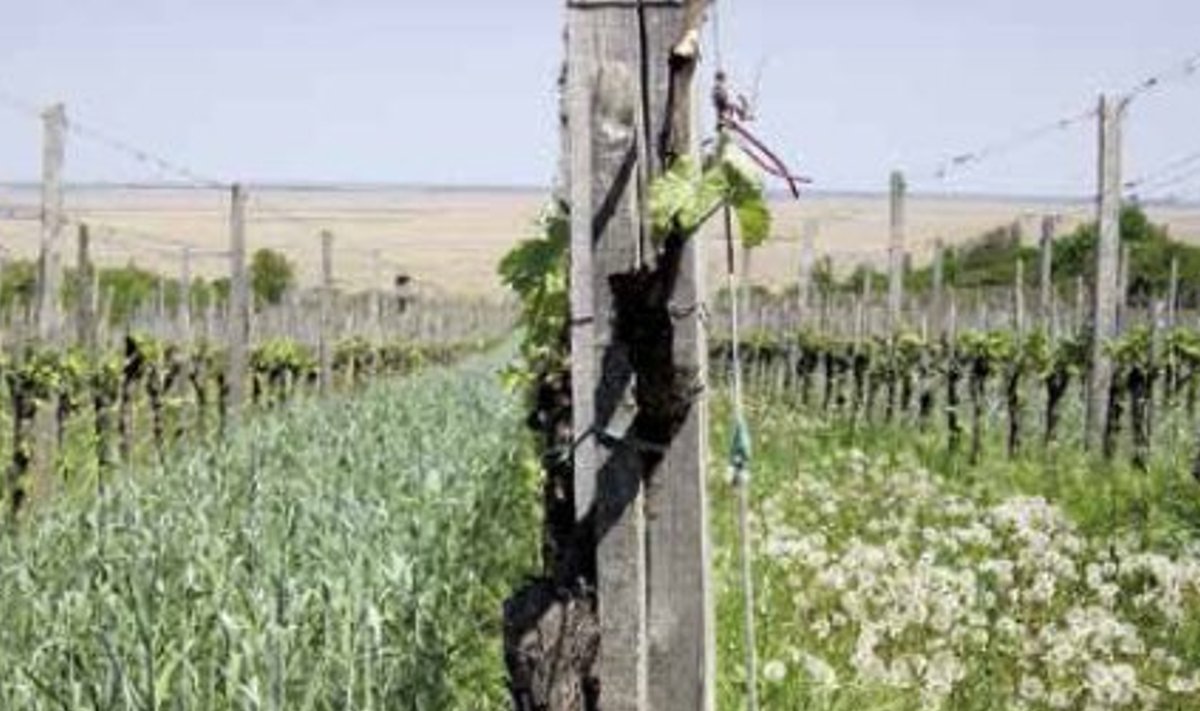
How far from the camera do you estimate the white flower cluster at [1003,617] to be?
5844mm

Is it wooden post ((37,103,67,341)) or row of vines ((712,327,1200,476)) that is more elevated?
wooden post ((37,103,67,341))

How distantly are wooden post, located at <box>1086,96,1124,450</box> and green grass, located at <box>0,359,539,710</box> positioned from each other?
7.80 m

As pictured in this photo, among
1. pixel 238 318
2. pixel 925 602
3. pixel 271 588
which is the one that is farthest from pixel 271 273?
pixel 271 588

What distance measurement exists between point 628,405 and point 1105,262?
13.6 meters

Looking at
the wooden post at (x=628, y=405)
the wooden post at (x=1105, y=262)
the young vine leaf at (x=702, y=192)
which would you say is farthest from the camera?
the wooden post at (x=1105, y=262)

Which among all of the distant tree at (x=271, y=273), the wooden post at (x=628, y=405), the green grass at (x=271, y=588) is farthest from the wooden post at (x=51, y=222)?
the distant tree at (x=271, y=273)

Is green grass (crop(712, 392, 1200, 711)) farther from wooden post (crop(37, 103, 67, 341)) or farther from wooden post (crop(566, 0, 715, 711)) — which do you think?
wooden post (crop(37, 103, 67, 341))

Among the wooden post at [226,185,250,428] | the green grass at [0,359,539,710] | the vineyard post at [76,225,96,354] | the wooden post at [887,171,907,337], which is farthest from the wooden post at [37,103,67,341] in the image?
the wooden post at [887,171,907,337]

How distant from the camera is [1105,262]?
16062 millimetres

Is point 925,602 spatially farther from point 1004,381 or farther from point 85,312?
point 1004,381

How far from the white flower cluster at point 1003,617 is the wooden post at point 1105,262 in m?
8.13

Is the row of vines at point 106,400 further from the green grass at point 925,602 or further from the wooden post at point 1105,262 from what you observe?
the wooden post at point 1105,262

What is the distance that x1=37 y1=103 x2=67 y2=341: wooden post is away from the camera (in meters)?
12.0

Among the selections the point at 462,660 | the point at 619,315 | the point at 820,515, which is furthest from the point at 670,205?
the point at 820,515
